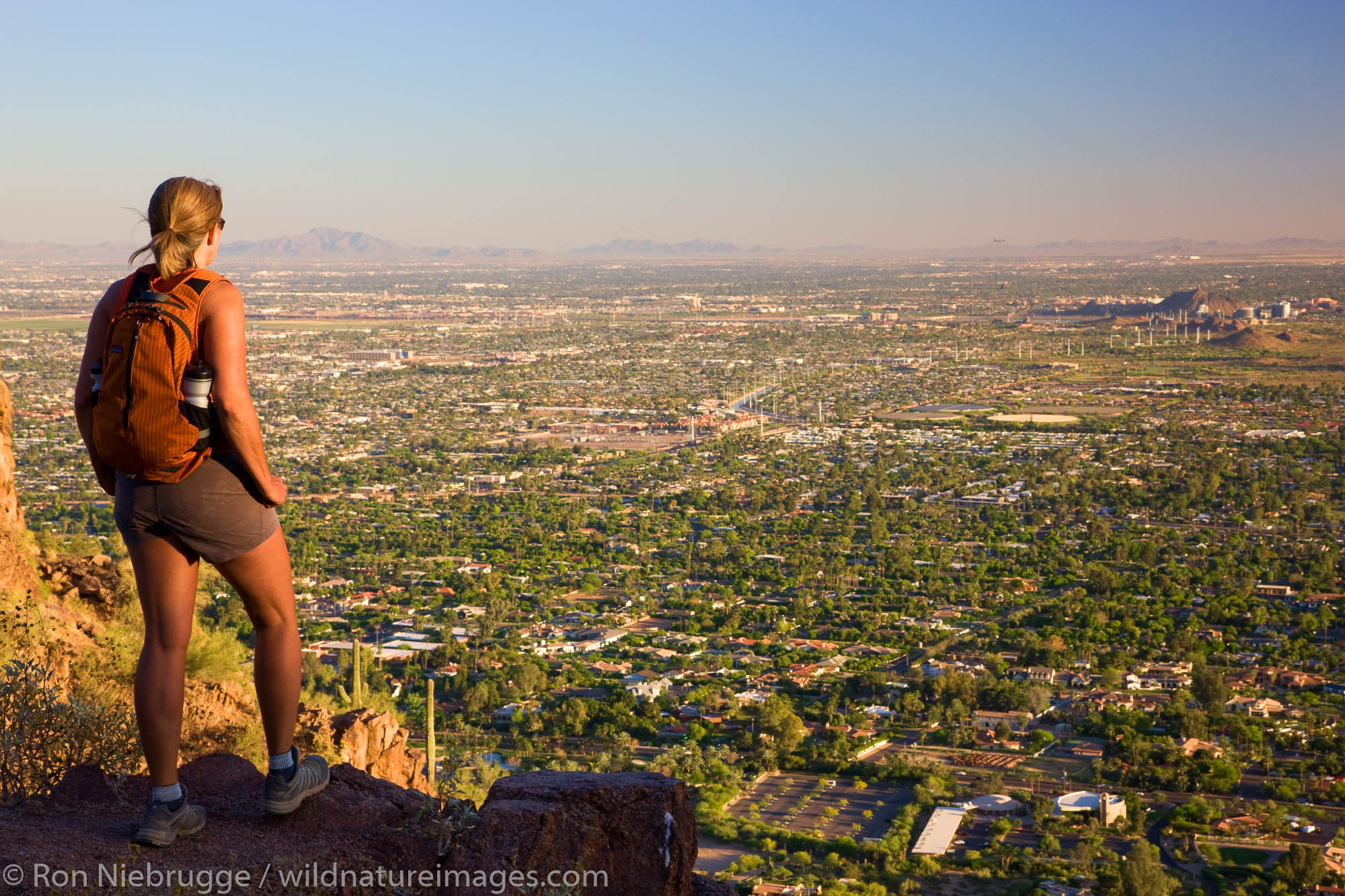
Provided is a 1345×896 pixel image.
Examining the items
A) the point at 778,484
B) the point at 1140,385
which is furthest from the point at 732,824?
the point at 1140,385

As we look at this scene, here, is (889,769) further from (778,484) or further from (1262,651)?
(778,484)

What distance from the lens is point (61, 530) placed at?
81.3 ft

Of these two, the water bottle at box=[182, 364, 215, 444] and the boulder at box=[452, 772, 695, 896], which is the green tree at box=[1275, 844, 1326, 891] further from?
the water bottle at box=[182, 364, 215, 444]

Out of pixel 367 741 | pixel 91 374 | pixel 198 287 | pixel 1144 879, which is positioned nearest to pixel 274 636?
pixel 91 374

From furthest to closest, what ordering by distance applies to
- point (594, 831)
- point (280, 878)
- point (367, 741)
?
1. point (367, 741)
2. point (594, 831)
3. point (280, 878)

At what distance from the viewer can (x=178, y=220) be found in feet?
9.39

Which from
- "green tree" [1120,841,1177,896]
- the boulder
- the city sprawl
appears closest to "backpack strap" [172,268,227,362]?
the boulder

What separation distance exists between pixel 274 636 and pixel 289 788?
0.38m

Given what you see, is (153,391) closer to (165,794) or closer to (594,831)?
(165,794)

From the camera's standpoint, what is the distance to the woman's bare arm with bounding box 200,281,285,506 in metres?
2.75

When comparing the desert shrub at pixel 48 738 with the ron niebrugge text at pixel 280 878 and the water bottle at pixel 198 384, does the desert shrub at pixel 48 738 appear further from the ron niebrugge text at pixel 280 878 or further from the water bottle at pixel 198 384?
the water bottle at pixel 198 384

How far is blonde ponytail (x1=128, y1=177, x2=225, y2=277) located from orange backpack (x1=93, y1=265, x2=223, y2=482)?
0.38 ft

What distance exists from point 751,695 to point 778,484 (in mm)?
19223

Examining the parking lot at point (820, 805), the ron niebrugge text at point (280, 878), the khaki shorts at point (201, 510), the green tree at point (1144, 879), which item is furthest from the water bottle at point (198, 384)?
the parking lot at point (820, 805)
